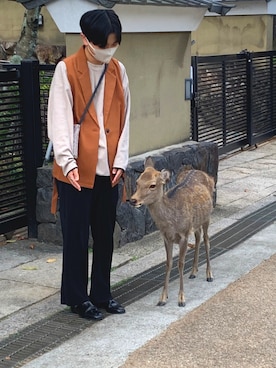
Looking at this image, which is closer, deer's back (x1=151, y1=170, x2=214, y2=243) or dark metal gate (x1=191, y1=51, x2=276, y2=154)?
deer's back (x1=151, y1=170, x2=214, y2=243)

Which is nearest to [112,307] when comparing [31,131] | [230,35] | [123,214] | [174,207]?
[174,207]

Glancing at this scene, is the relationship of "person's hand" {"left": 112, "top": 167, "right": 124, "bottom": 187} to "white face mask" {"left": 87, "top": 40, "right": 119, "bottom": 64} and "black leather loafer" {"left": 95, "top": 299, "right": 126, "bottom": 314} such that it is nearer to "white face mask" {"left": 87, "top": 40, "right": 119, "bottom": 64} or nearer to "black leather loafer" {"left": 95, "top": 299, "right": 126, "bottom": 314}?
"white face mask" {"left": 87, "top": 40, "right": 119, "bottom": 64}

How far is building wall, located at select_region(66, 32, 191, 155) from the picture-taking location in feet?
23.6

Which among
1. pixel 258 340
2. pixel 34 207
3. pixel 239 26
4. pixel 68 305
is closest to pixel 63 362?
pixel 68 305

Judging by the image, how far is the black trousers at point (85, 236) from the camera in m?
4.97

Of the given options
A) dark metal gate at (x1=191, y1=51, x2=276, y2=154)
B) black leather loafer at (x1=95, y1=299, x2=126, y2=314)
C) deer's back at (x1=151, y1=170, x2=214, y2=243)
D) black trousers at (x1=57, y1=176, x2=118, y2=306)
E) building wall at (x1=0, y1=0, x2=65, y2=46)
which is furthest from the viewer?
building wall at (x1=0, y1=0, x2=65, y2=46)

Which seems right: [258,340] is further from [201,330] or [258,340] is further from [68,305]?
[68,305]

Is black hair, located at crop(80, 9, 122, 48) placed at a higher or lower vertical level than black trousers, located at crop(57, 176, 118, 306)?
higher

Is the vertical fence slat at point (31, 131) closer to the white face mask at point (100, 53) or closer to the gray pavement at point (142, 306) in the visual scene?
the gray pavement at point (142, 306)

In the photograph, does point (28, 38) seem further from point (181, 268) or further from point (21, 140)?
point (181, 268)

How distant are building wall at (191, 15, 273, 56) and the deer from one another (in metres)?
10.5

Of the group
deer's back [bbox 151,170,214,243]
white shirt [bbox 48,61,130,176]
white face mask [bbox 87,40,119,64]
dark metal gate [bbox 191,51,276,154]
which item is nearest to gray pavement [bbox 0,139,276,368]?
deer's back [bbox 151,170,214,243]

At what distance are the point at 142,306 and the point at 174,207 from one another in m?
0.77

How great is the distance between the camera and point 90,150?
16.0 ft
